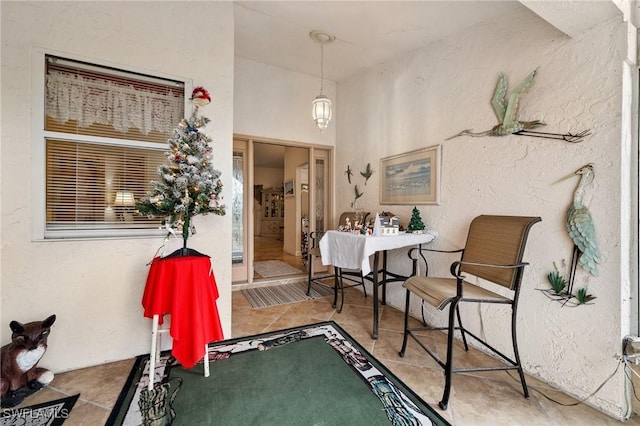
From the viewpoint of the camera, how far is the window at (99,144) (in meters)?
1.83

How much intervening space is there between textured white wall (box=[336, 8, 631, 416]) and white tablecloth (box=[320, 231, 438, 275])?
36cm

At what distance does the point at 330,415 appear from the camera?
1449 mm

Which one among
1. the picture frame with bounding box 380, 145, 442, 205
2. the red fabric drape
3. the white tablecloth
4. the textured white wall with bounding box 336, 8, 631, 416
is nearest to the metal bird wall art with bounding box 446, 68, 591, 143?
the textured white wall with bounding box 336, 8, 631, 416

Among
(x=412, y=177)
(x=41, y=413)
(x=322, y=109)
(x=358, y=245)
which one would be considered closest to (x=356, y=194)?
(x=412, y=177)

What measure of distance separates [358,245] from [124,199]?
6.53 ft

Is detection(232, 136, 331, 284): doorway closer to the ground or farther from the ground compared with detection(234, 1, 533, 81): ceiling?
closer to the ground

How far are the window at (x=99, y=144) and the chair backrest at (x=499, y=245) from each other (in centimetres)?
253

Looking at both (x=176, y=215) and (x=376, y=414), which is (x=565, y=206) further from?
(x=176, y=215)

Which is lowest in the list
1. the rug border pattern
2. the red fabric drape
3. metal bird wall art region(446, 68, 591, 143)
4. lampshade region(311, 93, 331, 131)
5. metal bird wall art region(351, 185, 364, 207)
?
the rug border pattern

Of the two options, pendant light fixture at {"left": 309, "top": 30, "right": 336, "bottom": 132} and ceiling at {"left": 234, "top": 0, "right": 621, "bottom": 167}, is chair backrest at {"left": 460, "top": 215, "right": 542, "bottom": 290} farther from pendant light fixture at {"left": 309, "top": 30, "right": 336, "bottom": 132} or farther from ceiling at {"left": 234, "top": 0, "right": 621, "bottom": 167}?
pendant light fixture at {"left": 309, "top": 30, "right": 336, "bottom": 132}

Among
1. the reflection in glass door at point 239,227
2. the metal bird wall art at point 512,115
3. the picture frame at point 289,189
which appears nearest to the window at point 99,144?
the reflection in glass door at point 239,227

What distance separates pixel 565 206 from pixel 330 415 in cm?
202

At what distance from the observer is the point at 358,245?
7.91 feet

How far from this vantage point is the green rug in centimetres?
144
